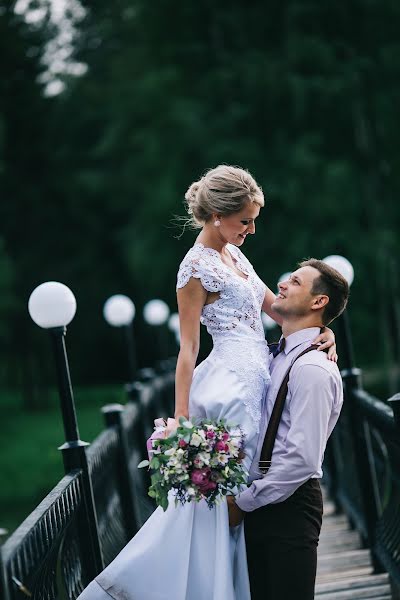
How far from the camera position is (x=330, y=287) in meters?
3.61

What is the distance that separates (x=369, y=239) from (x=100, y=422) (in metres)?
7.73

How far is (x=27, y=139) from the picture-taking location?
28.7 meters

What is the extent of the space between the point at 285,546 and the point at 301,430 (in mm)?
435

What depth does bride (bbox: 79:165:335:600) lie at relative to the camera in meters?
3.52

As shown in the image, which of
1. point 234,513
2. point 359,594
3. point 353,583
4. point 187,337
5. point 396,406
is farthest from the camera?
point 353,583

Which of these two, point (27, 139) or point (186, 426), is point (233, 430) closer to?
point (186, 426)

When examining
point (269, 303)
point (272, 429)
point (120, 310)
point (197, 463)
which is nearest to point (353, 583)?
point (269, 303)

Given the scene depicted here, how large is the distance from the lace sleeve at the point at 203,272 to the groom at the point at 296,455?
0.83ft

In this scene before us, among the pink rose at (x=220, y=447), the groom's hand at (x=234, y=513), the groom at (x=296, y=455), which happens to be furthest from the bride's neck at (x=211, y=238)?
the groom's hand at (x=234, y=513)

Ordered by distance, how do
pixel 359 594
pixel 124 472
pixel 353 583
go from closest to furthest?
pixel 359 594 → pixel 353 583 → pixel 124 472

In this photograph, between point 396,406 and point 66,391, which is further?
point 66,391

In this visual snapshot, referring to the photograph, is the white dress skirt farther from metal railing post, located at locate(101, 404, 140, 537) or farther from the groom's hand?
metal railing post, located at locate(101, 404, 140, 537)

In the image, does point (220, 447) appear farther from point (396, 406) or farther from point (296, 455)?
point (396, 406)

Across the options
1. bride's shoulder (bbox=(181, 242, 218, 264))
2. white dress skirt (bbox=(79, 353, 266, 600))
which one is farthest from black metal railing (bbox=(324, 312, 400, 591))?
bride's shoulder (bbox=(181, 242, 218, 264))
